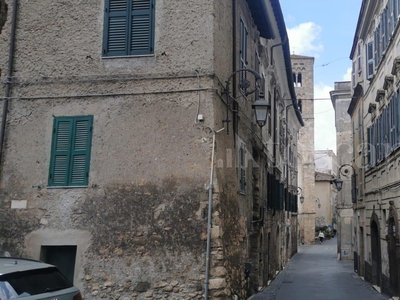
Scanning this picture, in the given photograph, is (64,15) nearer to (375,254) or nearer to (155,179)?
(155,179)

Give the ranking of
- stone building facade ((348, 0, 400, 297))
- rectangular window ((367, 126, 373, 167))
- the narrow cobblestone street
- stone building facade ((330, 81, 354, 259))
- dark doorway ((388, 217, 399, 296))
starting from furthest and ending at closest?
1. stone building facade ((330, 81, 354, 259))
2. rectangular window ((367, 126, 373, 167))
3. the narrow cobblestone street
4. dark doorway ((388, 217, 399, 296))
5. stone building facade ((348, 0, 400, 297))

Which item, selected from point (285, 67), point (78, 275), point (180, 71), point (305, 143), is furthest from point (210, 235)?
point (305, 143)

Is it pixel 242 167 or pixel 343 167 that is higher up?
pixel 343 167

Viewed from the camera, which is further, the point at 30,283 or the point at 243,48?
the point at 243,48

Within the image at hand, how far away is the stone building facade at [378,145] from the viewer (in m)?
12.8

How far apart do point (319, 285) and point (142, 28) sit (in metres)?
12.6

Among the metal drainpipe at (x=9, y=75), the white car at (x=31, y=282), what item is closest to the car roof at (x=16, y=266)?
the white car at (x=31, y=282)

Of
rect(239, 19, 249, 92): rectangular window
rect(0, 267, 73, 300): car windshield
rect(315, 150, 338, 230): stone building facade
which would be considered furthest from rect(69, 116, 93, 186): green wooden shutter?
rect(315, 150, 338, 230): stone building facade

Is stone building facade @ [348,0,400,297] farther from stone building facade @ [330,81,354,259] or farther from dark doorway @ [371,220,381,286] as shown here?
stone building facade @ [330,81,354,259]

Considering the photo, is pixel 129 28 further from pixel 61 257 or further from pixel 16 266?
pixel 16 266

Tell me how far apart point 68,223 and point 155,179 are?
1.91 meters

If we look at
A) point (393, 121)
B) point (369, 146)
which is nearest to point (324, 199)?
point (369, 146)

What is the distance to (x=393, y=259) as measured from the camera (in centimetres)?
1337

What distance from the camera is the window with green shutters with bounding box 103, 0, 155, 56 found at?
30.7 feet
